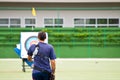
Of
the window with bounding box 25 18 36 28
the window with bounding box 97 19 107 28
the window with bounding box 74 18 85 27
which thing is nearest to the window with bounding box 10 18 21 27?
the window with bounding box 25 18 36 28

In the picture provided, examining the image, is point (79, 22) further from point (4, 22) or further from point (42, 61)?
point (42, 61)

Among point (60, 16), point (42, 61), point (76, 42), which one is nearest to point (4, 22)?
point (60, 16)

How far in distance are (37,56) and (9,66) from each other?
12481mm

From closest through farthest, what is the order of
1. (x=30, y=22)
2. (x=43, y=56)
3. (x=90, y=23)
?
(x=43, y=56), (x=90, y=23), (x=30, y=22)

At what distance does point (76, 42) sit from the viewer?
25.3 metres

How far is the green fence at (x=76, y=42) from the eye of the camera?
24891 mm

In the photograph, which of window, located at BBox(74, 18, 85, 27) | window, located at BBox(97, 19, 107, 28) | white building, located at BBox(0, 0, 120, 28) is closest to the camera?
white building, located at BBox(0, 0, 120, 28)

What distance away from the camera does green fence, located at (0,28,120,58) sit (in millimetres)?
24891

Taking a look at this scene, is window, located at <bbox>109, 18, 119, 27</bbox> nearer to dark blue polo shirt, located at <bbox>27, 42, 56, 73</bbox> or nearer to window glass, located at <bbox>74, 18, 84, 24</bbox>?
window glass, located at <bbox>74, 18, 84, 24</bbox>

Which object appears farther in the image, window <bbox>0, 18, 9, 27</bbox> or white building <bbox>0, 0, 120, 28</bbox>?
white building <bbox>0, 0, 120, 28</bbox>

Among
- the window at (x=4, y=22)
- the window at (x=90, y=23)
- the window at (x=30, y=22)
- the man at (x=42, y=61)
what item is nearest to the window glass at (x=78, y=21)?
the window at (x=90, y=23)

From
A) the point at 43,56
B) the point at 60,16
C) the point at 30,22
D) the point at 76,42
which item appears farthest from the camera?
the point at 30,22

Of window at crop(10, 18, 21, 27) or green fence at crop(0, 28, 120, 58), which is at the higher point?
window at crop(10, 18, 21, 27)

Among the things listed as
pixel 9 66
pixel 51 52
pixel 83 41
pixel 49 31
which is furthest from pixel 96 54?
pixel 51 52
